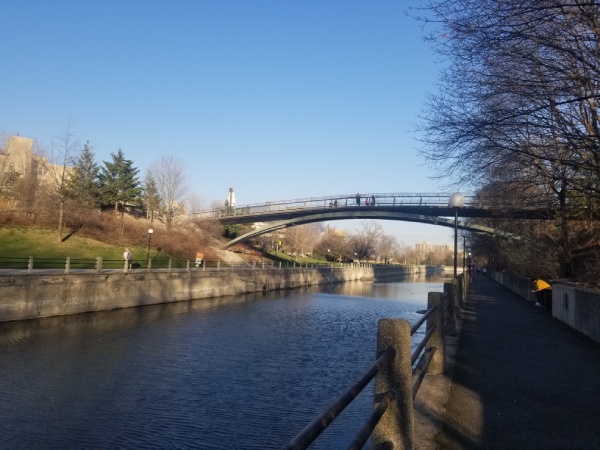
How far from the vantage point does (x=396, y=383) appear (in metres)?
3.97

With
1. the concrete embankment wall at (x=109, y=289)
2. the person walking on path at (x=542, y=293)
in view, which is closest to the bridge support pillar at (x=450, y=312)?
the person walking on path at (x=542, y=293)

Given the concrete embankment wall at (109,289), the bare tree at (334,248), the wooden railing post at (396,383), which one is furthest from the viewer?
the bare tree at (334,248)

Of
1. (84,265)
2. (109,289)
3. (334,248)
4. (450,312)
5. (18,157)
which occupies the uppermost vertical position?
(18,157)

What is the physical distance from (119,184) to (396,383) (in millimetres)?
63134

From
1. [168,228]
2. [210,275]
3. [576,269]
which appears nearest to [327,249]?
[168,228]

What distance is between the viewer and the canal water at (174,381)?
8.65 m

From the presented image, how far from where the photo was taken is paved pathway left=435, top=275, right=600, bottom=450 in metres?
5.65

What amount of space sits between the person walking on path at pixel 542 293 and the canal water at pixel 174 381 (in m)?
7.46

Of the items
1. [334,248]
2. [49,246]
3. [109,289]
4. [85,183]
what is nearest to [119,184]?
[85,183]

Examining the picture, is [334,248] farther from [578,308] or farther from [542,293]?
[578,308]

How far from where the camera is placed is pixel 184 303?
103ft

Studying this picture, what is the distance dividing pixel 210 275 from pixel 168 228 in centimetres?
3055

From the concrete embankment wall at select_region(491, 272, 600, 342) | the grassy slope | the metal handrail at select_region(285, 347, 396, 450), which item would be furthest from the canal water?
the grassy slope

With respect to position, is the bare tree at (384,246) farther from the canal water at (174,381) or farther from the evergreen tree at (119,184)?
the canal water at (174,381)
